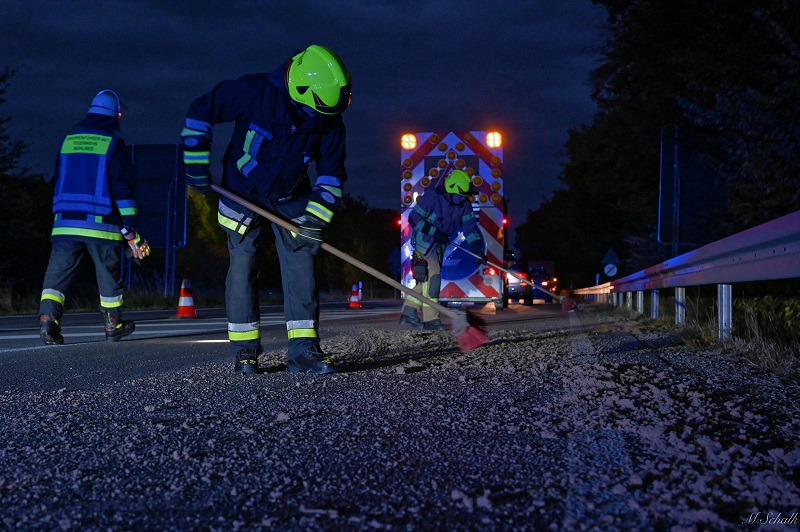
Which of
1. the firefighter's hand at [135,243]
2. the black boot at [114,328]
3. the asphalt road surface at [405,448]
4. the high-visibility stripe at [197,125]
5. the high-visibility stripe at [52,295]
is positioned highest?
the high-visibility stripe at [197,125]

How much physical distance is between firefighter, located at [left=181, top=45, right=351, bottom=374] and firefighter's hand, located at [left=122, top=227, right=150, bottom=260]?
274 cm

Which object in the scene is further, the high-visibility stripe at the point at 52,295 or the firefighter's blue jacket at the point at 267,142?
the high-visibility stripe at the point at 52,295

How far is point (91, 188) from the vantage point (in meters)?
7.59

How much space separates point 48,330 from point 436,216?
4930 mm

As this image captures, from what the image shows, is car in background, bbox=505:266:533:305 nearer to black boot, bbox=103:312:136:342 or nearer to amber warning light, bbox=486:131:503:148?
amber warning light, bbox=486:131:503:148

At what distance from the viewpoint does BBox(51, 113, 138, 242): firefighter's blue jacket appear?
753 cm

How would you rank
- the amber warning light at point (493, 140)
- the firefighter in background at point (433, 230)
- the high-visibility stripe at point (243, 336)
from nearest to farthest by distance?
the high-visibility stripe at point (243, 336) < the firefighter in background at point (433, 230) < the amber warning light at point (493, 140)

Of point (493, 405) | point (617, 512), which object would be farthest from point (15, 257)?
point (617, 512)

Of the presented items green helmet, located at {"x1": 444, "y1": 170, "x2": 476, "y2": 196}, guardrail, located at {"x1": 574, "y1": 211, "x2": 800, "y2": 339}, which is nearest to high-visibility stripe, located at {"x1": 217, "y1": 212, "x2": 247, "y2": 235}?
guardrail, located at {"x1": 574, "y1": 211, "x2": 800, "y2": 339}

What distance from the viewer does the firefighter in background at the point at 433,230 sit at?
1027 cm

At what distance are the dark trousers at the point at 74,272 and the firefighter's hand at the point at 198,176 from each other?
9.00 ft

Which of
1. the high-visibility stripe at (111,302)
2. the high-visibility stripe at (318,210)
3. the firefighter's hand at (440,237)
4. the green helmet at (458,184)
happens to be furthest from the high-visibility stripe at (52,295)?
the green helmet at (458,184)

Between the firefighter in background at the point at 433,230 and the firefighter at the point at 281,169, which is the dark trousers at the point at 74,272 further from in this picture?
the firefighter in background at the point at 433,230

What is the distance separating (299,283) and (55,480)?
2.93m
